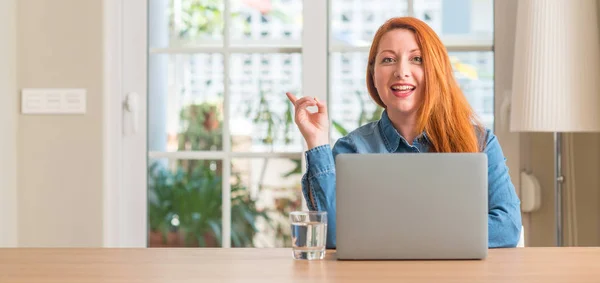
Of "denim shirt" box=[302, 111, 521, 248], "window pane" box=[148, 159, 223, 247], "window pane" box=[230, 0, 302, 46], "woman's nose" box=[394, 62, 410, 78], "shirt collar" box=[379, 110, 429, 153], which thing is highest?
"window pane" box=[230, 0, 302, 46]

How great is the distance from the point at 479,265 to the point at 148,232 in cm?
220

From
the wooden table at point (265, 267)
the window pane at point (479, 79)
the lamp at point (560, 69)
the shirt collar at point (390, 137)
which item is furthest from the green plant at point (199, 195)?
the wooden table at point (265, 267)

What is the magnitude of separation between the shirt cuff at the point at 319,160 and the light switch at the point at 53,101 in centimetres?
167

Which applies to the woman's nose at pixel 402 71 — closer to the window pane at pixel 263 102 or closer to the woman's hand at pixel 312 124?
the woman's hand at pixel 312 124

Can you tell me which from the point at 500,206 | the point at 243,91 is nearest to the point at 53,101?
the point at 243,91

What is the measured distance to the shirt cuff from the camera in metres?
1.89

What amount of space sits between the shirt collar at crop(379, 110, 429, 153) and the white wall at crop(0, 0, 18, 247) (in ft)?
5.64

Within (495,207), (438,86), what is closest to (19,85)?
(438,86)

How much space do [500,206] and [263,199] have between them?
1.80 m

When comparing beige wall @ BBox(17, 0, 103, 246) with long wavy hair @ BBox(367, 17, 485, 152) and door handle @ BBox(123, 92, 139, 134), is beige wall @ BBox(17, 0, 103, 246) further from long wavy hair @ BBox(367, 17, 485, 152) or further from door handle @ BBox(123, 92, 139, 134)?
long wavy hair @ BBox(367, 17, 485, 152)

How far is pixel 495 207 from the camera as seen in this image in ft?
6.31

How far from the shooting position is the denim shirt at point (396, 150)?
1838 mm

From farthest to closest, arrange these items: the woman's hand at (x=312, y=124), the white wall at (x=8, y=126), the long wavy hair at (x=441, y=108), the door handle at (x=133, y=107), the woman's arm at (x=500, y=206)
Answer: the door handle at (x=133, y=107)
the white wall at (x=8, y=126)
the long wavy hair at (x=441, y=108)
the woman's hand at (x=312, y=124)
the woman's arm at (x=500, y=206)

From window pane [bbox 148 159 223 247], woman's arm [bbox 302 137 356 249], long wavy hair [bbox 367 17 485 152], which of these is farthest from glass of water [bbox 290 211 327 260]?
window pane [bbox 148 159 223 247]
